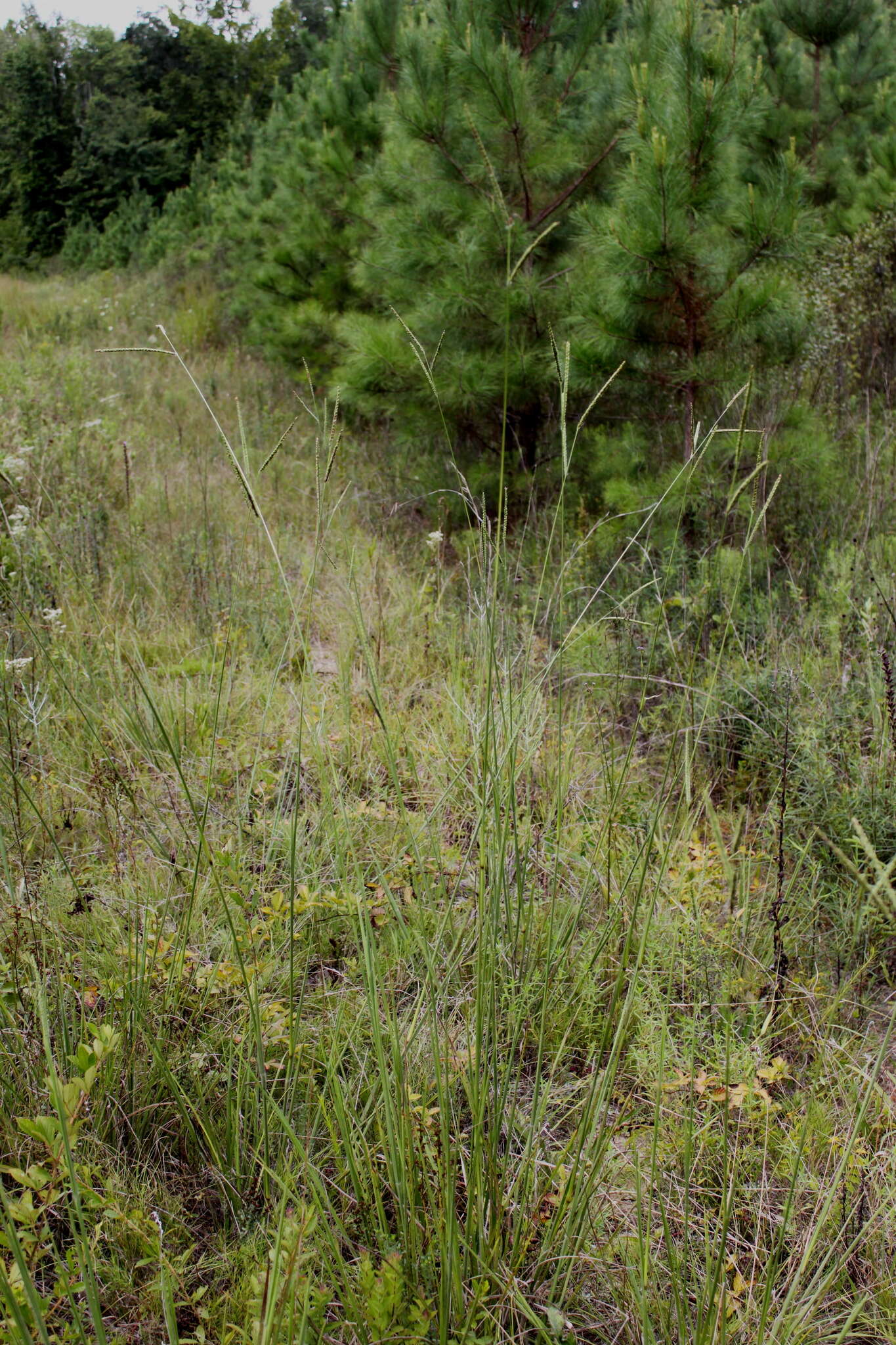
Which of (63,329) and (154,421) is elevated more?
(63,329)

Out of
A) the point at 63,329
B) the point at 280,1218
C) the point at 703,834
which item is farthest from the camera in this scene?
the point at 63,329

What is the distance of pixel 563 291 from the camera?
4.01 meters

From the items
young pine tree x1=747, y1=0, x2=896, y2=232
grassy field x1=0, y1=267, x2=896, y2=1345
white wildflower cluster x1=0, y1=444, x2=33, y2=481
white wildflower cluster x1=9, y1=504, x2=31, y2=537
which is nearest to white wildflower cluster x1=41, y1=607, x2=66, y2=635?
grassy field x1=0, y1=267, x2=896, y2=1345

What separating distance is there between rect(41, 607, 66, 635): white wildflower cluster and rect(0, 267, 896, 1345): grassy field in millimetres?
42

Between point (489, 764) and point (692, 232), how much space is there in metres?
2.93

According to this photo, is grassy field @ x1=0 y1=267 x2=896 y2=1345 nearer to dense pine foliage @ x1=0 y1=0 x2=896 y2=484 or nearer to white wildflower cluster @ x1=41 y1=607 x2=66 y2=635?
white wildflower cluster @ x1=41 y1=607 x2=66 y2=635

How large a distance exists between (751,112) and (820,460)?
4.41 ft

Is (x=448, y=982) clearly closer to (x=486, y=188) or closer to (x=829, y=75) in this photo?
(x=486, y=188)

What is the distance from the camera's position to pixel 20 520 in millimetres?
2779

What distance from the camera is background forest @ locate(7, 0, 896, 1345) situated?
1085 mm

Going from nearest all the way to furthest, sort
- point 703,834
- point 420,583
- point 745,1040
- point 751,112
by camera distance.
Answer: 1. point 745,1040
2. point 703,834
3. point 751,112
4. point 420,583

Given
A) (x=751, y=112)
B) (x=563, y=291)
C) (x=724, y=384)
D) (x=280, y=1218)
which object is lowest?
(x=280, y=1218)

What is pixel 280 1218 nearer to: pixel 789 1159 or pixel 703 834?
pixel 789 1159

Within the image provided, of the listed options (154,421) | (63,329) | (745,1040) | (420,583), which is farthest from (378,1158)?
(63,329)
